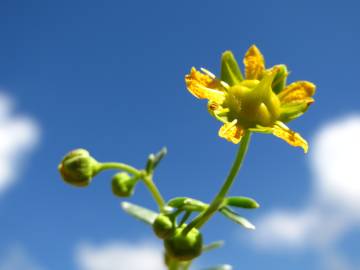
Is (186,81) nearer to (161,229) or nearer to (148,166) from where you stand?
(148,166)

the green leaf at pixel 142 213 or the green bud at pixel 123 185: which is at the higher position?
the green bud at pixel 123 185

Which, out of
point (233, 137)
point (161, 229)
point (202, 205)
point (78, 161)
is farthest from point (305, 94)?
point (78, 161)

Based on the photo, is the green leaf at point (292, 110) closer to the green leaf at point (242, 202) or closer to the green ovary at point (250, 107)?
the green ovary at point (250, 107)

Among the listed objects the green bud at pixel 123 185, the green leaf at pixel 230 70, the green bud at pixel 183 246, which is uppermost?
the green leaf at pixel 230 70

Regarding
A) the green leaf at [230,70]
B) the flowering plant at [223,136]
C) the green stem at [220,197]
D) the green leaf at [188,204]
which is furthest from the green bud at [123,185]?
the green leaf at [230,70]

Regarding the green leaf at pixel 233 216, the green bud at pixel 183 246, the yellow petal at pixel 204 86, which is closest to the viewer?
the green bud at pixel 183 246

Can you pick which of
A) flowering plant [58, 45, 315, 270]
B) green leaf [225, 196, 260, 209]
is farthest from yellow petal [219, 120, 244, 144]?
green leaf [225, 196, 260, 209]

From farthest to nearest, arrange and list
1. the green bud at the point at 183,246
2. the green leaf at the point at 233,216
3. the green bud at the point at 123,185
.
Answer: the green bud at the point at 123,185
the green leaf at the point at 233,216
the green bud at the point at 183,246
